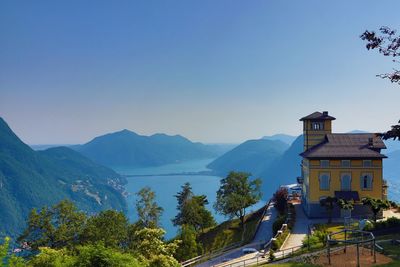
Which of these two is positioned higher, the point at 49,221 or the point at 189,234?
the point at 49,221

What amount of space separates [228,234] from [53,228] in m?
26.3

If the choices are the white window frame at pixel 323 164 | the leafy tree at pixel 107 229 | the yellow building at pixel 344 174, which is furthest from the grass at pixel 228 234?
the leafy tree at pixel 107 229

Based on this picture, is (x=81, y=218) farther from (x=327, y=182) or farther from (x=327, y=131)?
(x=327, y=131)

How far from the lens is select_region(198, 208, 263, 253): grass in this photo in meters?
48.8

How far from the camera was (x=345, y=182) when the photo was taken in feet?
146

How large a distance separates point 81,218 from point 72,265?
68.3ft

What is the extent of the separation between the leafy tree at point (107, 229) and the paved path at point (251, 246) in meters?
8.22

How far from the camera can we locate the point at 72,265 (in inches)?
649

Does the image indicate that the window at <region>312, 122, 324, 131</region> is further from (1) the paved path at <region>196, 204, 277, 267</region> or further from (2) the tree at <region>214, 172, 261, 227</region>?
(1) the paved path at <region>196, 204, 277, 267</region>

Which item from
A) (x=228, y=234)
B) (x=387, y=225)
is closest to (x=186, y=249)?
(x=228, y=234)

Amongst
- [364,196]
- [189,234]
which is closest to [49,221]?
[189,234]

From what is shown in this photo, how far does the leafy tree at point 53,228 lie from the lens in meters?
33.7

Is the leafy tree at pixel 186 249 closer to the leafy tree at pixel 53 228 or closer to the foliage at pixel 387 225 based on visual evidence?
the leafy tree at pixel 53 228

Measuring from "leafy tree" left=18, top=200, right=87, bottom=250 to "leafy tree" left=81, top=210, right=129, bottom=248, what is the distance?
1156 millimetres
